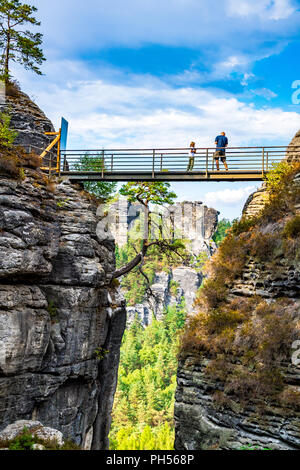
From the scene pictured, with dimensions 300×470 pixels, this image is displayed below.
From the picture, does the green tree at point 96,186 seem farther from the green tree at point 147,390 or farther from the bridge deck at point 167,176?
the green tree at point 147,390

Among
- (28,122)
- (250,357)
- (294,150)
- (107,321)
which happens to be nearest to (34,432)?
(250,357)

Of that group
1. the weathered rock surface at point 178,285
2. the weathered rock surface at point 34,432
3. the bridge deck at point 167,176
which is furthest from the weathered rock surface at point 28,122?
the weathered rock surface at point 178,285

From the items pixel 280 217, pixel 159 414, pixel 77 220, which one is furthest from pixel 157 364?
pixel 280 217

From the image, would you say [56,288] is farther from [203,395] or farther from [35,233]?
[203,395]

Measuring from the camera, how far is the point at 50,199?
55.2 ft

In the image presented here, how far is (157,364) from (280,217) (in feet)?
189

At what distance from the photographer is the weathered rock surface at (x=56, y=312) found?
14.1m

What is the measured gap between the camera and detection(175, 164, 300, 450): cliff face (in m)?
10.0

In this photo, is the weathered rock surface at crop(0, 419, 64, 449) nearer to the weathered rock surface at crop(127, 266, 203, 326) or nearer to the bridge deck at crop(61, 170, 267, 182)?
the bridge deck at crop(61, 170, 267, 182)

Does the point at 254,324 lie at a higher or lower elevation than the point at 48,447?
higher

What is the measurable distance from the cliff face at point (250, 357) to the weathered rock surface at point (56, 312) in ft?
18.9

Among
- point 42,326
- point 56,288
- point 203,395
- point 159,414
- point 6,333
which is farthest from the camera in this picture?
point 159,414

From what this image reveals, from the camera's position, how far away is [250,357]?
11.0 metres

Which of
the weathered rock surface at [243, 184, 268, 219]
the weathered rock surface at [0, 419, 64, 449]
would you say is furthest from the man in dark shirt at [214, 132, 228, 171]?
the weathered rock surface at [0, 419, 64, 449]
